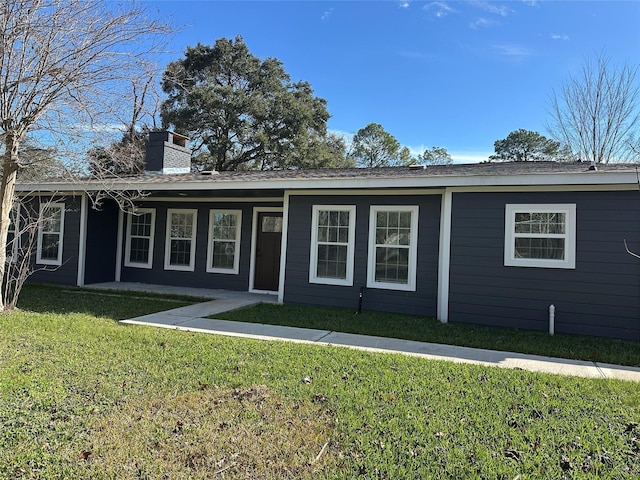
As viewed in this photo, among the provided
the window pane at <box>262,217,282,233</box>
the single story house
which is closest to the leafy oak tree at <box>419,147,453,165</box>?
the single story house

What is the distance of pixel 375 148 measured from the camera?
32.2 meters

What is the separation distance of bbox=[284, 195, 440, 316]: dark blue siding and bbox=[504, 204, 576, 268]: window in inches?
53.8

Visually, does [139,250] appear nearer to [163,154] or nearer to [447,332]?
[163,154]

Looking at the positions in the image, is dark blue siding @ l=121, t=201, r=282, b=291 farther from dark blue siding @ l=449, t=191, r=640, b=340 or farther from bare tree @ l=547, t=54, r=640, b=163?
bare tree @ l=547, t=54, r=640, b=163

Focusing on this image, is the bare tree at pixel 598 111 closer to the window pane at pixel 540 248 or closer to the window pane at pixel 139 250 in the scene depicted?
the window pane at pixel 540 248

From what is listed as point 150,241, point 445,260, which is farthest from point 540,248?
point 150,241

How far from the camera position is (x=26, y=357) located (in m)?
4.47

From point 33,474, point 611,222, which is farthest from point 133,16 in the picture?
point 611,222

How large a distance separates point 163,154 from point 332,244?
7.29 m

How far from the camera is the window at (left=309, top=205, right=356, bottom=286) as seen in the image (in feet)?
27.4

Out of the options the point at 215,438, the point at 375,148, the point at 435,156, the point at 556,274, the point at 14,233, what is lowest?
the point at 215,438

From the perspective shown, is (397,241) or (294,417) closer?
(294,417)

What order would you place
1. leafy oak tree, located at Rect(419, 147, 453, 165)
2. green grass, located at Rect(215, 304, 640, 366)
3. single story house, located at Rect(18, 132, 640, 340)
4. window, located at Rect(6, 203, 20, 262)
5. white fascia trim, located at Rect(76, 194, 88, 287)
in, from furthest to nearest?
leafy oak tree, located at Rect(419, 147, 453, 165) < white fascia trim, located at Rect(76, 194, 88, 287) < window, located at Rect(6, 203, 20, 262) < single story house, located at Rect(18, 132, 640, 340) < green grass, located at Rect(215, 304, 640, 366)

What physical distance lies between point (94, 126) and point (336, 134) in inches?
991
